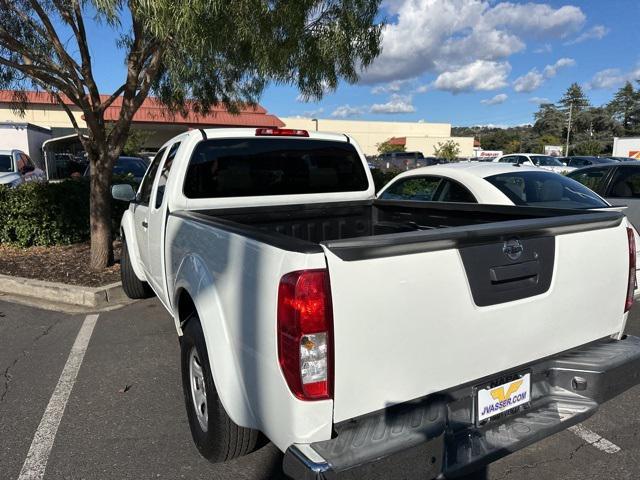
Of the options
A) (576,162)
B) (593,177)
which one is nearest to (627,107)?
(576,162)

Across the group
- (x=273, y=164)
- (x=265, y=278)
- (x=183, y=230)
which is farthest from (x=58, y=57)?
(x=265, y=278)

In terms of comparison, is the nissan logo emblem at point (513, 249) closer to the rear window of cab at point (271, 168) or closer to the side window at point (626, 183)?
the rear window of cab at point (271, 168)

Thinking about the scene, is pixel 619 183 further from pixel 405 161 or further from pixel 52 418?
pixel 405 161

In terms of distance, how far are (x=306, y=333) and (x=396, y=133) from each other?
73.8 m

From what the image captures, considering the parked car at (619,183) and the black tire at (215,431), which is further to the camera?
the parked car at (619,183)

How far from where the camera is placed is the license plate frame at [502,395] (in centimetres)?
229

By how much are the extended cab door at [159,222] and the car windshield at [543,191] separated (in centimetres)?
351

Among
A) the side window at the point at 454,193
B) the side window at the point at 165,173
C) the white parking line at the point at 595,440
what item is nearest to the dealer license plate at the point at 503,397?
the white parking line at the point at 595,440

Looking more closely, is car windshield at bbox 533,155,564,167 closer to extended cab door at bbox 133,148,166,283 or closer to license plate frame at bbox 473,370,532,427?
extended cab door at bbox 133,148,166,283

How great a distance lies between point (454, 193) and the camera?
236 inches

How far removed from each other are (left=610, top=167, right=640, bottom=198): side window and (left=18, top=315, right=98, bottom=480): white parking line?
23.2 ft

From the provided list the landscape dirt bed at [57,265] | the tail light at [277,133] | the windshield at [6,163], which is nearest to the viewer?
the tail light at [277,133]

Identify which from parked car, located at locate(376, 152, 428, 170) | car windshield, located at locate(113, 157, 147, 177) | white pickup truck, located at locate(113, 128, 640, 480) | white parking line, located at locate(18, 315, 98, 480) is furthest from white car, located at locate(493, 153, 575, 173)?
white parking line, located at locate(18, 315, 98, 480)

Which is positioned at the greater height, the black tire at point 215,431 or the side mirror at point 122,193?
the side mirror at point 122,193
